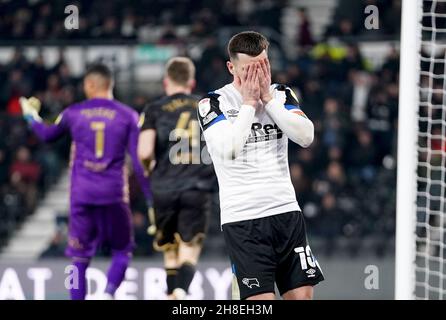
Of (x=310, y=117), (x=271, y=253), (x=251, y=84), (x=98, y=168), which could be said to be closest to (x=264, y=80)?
(x=251, y=84)

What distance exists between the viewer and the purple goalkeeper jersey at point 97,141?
9438mm

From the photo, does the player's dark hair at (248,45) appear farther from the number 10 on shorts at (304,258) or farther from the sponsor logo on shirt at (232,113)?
the number 10 on shorts at (304,258)

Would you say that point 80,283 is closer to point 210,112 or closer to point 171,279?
point 171,279

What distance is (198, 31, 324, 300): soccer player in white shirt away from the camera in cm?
619

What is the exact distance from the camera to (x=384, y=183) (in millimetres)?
14398

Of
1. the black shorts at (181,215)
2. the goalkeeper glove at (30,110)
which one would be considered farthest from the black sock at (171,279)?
the goalkeeper glove at (30,110)

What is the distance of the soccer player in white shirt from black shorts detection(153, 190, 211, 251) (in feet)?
9.35

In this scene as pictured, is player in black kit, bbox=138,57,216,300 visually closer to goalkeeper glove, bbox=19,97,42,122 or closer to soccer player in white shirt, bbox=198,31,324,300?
goalkeeper glove, bbox=19,97,42,122

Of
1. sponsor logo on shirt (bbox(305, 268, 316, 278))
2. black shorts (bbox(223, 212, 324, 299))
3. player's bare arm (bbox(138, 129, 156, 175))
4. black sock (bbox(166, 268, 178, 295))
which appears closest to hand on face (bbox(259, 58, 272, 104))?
black shorts (bbox(223, 212, 324, 299))

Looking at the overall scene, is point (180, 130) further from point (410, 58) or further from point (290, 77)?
point (290, 77)

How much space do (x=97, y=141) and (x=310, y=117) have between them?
598 cm

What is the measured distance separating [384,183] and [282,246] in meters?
8.30

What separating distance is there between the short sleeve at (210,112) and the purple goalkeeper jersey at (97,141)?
10.1 feet
